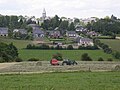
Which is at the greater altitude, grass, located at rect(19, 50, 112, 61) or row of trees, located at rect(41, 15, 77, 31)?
row of trees, located at rect(41, 15, 77, 31)

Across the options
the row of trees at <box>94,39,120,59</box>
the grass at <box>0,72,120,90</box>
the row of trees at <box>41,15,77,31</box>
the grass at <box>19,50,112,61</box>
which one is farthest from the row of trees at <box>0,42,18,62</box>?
the row of trees at <box>41,15,77,31</box>

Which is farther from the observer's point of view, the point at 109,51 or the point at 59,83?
the point at 109,51

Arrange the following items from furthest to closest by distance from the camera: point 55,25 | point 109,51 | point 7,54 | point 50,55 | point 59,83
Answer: point 55,25 < point 109,51 < point 50,55 < point 7,54 < point 59,83

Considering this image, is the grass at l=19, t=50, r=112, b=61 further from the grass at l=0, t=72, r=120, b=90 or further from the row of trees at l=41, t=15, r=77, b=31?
the row of trees at l=41, t=15, r=77, b=31

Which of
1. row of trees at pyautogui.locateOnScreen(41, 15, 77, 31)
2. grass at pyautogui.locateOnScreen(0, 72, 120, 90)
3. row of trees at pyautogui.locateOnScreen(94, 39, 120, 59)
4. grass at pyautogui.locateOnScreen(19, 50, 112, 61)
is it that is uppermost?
row of trees at pyautogui.locateOnScreen(41, 15, 77, 31)

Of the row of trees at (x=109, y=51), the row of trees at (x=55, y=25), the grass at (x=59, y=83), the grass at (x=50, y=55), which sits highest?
the row of trees at (x=55, y=25)

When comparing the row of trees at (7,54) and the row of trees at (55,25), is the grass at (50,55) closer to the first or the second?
the row of trees at (7,54)

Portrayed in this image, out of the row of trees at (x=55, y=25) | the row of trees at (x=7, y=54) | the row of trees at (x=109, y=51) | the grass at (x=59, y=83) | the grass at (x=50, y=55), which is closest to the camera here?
the grass at (x=59, y=83)

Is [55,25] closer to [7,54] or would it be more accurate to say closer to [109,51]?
[109,51]

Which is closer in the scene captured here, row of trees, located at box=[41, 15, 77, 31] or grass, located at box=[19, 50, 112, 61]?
grass, located at box=[19, 50, 112, 61]

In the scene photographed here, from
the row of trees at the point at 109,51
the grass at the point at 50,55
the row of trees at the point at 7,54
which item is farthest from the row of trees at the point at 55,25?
the row of trees at the point at 7,54

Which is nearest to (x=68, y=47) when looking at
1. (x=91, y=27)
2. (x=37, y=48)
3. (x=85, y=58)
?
(x=37, y=48)

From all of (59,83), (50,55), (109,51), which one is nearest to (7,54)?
(50,55)

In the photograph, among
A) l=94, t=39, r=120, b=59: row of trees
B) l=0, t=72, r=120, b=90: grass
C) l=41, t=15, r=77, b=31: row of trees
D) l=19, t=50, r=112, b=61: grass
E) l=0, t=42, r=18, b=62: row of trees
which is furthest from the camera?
l=41, t=15, r=77, b=31: row of trees
